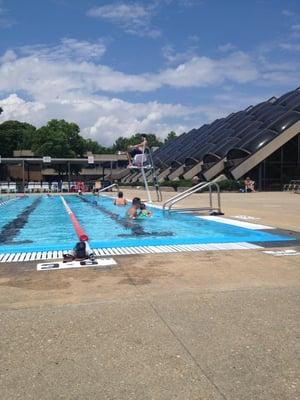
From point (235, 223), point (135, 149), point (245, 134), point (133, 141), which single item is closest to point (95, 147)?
point (133, 141)

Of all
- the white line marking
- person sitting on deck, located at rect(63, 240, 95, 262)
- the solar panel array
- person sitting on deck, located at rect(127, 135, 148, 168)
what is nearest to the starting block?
person sitting on deck, located at rect(63, 240, 95, 262)

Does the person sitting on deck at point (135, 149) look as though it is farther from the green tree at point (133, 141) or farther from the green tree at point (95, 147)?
the green tree at point (133, 141)

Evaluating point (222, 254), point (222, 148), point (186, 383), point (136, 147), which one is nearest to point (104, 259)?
point (222, 254)

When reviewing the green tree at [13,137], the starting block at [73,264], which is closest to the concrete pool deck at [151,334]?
the starting block at [73,264]

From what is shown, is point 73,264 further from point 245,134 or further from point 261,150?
point 245,134

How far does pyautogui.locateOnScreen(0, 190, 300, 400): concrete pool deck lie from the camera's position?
3.18 meters

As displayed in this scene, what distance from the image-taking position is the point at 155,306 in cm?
493

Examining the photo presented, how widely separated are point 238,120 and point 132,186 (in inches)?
651

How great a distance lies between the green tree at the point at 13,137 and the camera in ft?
295

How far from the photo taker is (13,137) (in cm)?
9419

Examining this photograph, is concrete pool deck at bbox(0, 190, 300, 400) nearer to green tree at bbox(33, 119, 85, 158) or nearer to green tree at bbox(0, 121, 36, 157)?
green tree at bbox(33, 119, 85, 158)

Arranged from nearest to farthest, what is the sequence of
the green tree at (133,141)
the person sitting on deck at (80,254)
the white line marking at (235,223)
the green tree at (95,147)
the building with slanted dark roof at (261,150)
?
the person sitting on deck at (80,254) → the white line marking at (235,223) → the building with slanted dark roof at (261,150) → the green tree at (95,147) → the green tree at (133,141)

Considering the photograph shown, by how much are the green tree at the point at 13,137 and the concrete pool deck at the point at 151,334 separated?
87.5 meters

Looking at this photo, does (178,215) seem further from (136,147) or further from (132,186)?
(132,186)
